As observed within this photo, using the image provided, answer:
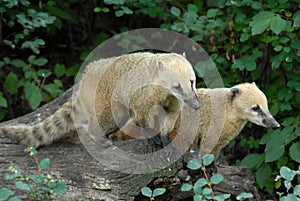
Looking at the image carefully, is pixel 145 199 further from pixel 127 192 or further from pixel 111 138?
pixel 111 138

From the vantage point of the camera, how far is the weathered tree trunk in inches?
156

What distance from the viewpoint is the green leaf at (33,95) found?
652 centimetres

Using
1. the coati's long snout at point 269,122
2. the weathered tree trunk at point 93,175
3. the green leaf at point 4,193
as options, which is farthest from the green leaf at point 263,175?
the green leaf at point 4,193

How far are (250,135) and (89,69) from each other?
9.11ft

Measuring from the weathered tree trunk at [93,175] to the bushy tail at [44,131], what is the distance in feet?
0.22

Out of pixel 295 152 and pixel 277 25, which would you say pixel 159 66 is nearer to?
pixel 277 25

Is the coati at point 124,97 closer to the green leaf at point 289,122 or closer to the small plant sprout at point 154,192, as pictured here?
→ the small plant sprout at point 154,192

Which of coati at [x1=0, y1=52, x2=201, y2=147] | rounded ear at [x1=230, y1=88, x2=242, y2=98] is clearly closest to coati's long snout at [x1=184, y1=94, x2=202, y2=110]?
coati at [x1=0, y1=52, x2=201, y2=147]

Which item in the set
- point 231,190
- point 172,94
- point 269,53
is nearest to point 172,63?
point 172,94

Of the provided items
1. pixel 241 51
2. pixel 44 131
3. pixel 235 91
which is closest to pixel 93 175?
pixel 44 131

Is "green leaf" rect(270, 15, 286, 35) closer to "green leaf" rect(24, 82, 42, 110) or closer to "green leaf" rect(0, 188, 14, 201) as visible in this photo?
"green leaf" rect(24, 82, 42, 110)

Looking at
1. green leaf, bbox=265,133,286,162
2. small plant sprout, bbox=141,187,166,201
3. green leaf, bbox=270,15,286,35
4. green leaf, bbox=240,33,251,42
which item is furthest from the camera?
green leaf, bbox=240,33,251,42

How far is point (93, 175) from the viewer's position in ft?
13.3

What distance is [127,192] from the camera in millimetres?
4020
